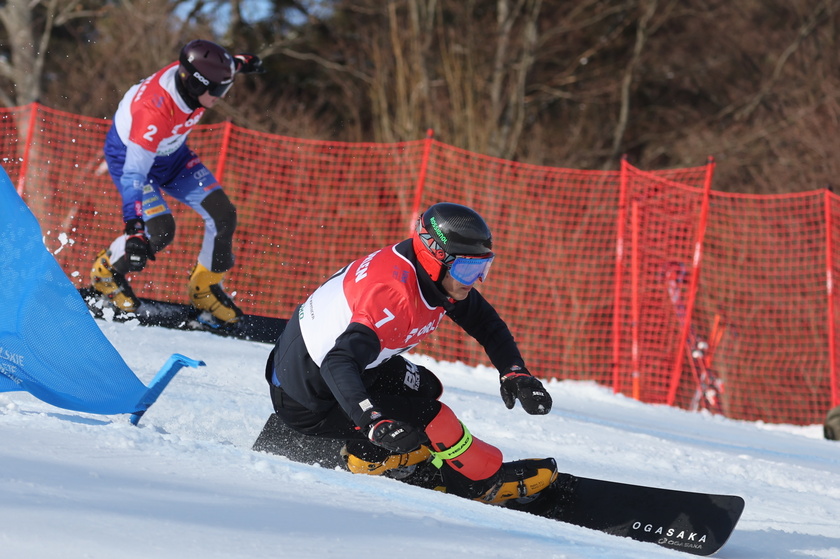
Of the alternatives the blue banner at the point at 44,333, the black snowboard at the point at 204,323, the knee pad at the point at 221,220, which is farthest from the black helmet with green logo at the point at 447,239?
the black snowboard at the point at 204,323

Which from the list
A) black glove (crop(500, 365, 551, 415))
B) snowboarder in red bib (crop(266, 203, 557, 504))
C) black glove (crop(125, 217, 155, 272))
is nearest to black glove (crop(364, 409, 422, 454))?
snowboarder in red bib (crop(266, 203, 557, 504))

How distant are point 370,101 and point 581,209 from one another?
957 centimetres

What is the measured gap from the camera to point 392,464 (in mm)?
3838

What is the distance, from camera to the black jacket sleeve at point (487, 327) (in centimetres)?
404

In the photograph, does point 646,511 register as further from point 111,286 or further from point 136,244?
point 111,286

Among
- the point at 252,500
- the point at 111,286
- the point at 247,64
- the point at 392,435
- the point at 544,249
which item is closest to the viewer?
the point at 252,500

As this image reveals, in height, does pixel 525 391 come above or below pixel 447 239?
below

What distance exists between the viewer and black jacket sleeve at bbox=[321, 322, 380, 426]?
10.9ft

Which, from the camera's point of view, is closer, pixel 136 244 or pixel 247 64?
pixel 136 244

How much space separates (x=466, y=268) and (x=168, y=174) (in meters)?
4.01

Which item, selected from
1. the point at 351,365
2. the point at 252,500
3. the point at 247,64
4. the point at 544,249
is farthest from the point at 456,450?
the point at 544,249

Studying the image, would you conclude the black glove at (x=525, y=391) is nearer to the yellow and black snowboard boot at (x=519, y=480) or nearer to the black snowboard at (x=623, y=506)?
the yellow and black snowboard boot at (x=519, y=480)

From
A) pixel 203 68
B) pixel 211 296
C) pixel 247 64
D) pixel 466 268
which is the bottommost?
pixel 211 296

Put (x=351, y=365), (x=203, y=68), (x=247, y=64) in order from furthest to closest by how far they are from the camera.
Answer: (x=247, y=64)
(x=203, y=68)
(x=351, y=365)
